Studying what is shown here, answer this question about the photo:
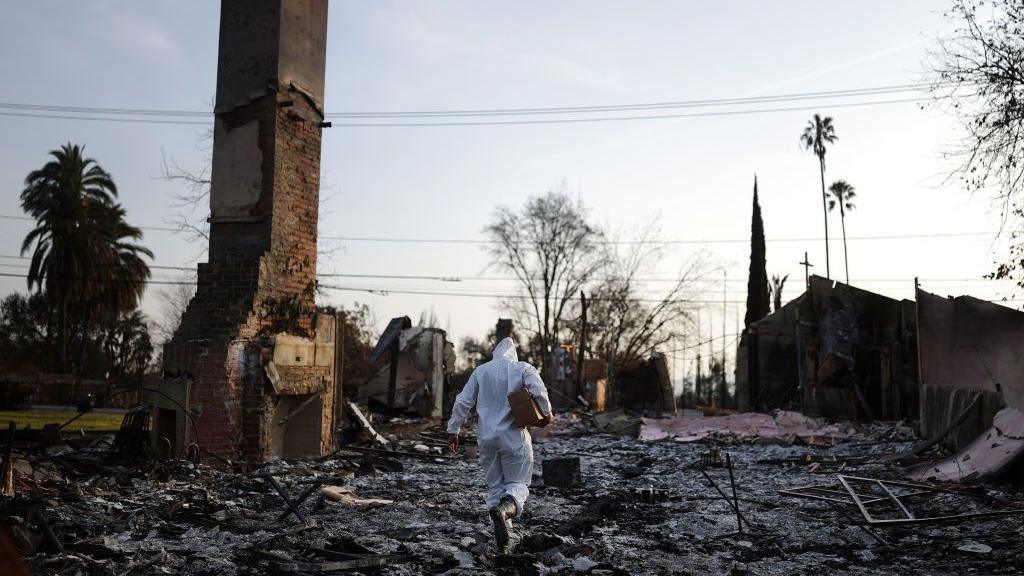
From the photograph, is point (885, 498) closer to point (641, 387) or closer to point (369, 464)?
point (369, 464)

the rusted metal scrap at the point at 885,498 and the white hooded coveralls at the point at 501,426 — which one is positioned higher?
the white hooded coveralls at the point at 501,426

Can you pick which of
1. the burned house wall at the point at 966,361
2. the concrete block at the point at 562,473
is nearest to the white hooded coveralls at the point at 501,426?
the concrete block at the point at 562,473

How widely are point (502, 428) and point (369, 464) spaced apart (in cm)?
466

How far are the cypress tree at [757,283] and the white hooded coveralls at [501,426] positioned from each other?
31.1 m

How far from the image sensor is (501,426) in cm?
692

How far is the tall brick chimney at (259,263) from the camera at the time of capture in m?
10.3

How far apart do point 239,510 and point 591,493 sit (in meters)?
4.17

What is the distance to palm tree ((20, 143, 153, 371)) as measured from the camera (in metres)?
33.1

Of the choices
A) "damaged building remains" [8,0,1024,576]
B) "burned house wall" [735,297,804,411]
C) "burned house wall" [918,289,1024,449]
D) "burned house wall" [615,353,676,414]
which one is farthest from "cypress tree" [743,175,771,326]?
"burned house wall" [918,289,1024,449]

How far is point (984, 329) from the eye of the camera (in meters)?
12.2

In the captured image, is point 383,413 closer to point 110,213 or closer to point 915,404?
point 915,404

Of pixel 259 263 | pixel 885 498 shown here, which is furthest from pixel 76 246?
pixel 885 498

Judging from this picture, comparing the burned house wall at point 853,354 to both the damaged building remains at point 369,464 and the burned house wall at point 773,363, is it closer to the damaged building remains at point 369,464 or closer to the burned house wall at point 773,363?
the burned house wall at point 773,363

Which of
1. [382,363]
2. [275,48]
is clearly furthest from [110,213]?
[275,48]
